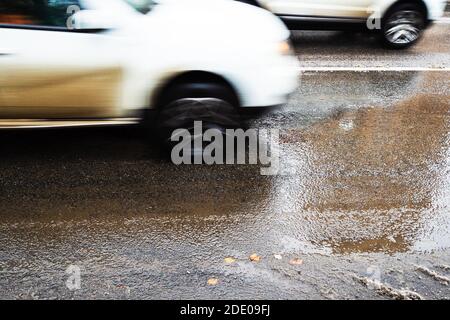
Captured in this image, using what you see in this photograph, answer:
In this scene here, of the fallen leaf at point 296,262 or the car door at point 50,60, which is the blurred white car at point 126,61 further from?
the fallen leaf at point 296,262

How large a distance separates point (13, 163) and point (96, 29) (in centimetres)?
152

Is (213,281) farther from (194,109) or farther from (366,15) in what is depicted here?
(366,15)

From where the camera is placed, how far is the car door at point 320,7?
287 inches

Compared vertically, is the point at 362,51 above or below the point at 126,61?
below

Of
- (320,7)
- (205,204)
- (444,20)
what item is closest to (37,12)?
(205,204)

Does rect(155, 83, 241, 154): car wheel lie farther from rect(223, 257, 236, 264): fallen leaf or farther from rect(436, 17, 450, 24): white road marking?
rect(436, 17, 450, 24): white road marking

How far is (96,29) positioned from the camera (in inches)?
155

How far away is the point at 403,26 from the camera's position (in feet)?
25.0

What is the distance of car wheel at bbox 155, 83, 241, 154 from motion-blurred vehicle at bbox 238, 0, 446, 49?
3.39m

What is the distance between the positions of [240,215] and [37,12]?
241 centimetres

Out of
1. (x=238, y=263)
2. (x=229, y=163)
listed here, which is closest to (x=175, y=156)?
(x=229, y=163)
